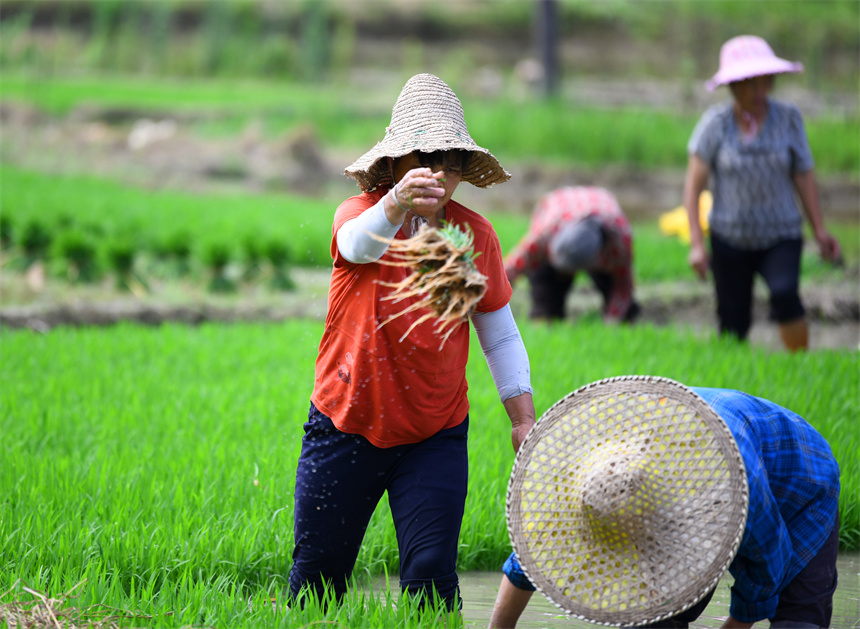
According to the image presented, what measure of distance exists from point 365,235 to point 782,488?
1094mm

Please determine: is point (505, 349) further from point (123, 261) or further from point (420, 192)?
point (123, 261)

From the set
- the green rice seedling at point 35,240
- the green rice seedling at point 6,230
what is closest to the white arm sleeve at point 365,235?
the green rice seedling at point 35,240

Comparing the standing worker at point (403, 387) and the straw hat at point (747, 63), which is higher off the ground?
the straw hat at point (747, 63)

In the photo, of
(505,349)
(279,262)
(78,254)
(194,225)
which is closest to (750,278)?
(505,349)

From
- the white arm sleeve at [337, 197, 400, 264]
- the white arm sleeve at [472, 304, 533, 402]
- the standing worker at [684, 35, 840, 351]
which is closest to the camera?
the white arm sleeve at [337, 197, 400, 264]

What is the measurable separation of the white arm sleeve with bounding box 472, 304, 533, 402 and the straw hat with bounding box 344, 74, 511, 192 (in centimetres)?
35

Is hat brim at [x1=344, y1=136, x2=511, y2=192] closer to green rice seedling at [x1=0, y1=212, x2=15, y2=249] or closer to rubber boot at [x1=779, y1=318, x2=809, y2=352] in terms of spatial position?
rubber boot at [x1=779, y1=318, x2=809, y2=352]

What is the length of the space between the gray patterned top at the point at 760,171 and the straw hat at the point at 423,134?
2.92 m

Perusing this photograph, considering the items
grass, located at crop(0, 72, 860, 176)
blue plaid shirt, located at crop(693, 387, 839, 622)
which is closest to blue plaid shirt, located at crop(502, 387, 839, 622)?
blue plaid shirt, located at crop(693, 387, 839, 622)

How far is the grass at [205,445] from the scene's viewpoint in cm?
276

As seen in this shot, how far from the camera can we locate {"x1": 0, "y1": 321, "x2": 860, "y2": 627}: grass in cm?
276

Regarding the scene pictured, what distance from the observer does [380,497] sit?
2.38 metres

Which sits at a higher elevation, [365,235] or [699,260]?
[365,235]

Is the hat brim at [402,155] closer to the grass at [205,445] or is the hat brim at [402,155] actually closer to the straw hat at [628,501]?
the straw hat at [628,501]
